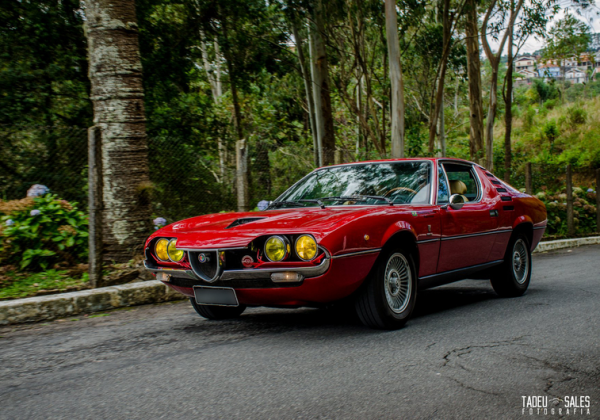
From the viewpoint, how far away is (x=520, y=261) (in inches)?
255

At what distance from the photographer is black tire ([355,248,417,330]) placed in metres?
4.24

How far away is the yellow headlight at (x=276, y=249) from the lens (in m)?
3.92

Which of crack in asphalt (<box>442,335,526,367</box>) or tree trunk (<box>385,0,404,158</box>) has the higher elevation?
tree trunk (<box>385,0,404,158</box>)

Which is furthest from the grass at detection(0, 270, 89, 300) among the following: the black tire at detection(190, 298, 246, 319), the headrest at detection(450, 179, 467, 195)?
the headrest at detection(450, 179, 467, 195)

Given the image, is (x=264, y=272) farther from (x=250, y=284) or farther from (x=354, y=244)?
(x=354, y=244)

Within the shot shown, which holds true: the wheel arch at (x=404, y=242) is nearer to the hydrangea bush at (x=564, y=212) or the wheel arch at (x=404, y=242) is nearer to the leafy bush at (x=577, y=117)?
the hydrangea bush at (x=564, y=212)

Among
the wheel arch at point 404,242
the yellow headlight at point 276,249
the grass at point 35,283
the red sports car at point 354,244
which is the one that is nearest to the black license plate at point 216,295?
the red sports car at point 354,244

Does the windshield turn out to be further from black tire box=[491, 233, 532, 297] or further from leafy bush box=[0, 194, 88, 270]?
leafy bush box=[0, 194, 88, 270]

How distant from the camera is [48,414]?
2.79 m

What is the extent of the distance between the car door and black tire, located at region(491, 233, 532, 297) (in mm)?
497

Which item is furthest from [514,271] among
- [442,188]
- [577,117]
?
[577,117]

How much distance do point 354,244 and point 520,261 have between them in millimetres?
3263

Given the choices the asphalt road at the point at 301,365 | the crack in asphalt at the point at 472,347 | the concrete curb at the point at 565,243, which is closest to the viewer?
the asphalt road at the point at 301,365

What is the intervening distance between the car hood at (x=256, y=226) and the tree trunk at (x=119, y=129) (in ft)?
8.15
